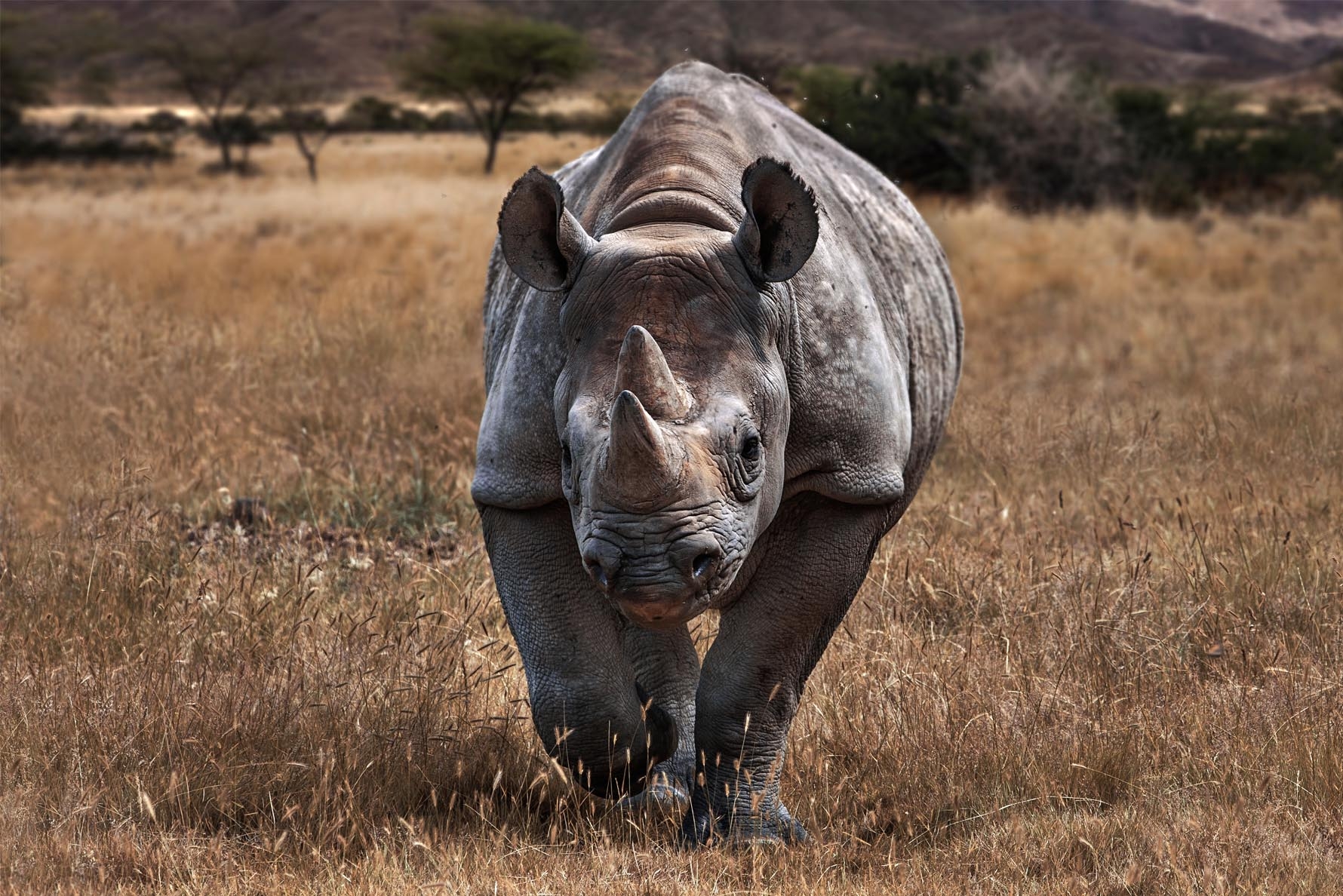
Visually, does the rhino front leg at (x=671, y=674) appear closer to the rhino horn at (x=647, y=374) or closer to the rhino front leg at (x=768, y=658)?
the rhino front leg at (x=768, y=658)

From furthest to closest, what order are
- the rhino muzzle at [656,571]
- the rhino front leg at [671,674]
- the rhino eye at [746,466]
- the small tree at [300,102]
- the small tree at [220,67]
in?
the small tree at [300,102]
the small tree at [220,67]
the rhino front leg at [671,674]
the rhino eye at [746,466]
the rhino muzzle at [656,571]

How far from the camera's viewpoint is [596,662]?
11.8 ft

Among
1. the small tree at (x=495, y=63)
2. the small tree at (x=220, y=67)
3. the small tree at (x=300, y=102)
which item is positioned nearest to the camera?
the small tree at (x=495, y=63)

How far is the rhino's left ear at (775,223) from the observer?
10.6 ft

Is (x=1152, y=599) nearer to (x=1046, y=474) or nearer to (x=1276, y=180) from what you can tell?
(x=1046, y=474)

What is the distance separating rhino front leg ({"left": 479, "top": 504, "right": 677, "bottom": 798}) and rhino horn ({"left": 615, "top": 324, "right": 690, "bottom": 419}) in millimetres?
784

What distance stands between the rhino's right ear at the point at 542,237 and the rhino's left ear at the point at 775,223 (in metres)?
0.36

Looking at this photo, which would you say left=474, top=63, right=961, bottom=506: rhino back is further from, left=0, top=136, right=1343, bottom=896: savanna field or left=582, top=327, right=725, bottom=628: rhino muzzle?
left=0, top=136, right=1343, bottom=896: savanna field

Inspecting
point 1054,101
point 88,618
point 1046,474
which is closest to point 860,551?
point 88,618

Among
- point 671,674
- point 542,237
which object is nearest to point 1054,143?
point 671,674

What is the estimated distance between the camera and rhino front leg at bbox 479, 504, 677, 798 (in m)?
3.59

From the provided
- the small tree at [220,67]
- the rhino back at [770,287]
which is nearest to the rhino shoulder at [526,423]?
the rhino back at [770,287]

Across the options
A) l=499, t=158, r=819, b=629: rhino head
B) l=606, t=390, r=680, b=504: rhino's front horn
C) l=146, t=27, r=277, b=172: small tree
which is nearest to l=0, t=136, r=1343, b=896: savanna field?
l=499, t=158, r=819, b=629: rhino head

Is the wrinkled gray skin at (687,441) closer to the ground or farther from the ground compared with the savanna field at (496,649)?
farther from the ground
